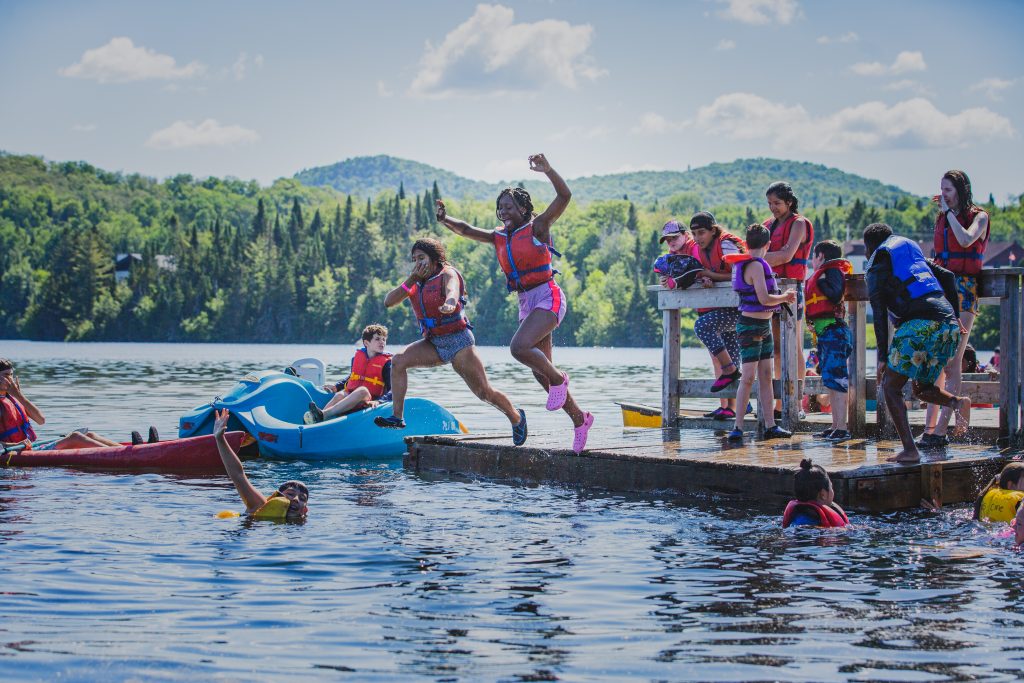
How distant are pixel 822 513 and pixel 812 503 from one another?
112mm

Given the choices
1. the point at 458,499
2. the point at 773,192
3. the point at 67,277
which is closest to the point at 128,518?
the point at 458,499

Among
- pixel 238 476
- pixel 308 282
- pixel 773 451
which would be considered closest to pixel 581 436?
pixel 773 451

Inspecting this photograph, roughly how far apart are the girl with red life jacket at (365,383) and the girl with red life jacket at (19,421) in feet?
7.98

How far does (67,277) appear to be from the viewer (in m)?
145

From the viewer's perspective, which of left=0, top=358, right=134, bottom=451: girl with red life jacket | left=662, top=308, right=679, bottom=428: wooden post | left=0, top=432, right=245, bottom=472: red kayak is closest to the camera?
left=662, top=308, right=679, bottom=428: wooden post

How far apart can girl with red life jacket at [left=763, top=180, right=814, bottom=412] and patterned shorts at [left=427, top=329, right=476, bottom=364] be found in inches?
130

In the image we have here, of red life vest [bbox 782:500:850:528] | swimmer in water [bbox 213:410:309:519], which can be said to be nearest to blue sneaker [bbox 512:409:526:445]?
swimmer in water [bbox 213:410:309:519]

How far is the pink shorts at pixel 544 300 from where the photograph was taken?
1018 cm

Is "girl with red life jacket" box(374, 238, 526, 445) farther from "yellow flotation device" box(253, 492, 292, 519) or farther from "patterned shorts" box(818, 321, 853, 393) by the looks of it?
"patterned shorts" box(818, 321, 853, 393)

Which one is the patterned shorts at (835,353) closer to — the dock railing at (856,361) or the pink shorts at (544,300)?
the dock railing at (856,361)

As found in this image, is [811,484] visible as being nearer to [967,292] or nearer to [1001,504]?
[1001,504]

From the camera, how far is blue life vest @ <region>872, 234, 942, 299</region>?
9414 millimetres

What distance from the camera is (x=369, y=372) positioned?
15.8 m

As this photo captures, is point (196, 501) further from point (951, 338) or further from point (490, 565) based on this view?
point (951, 338)
